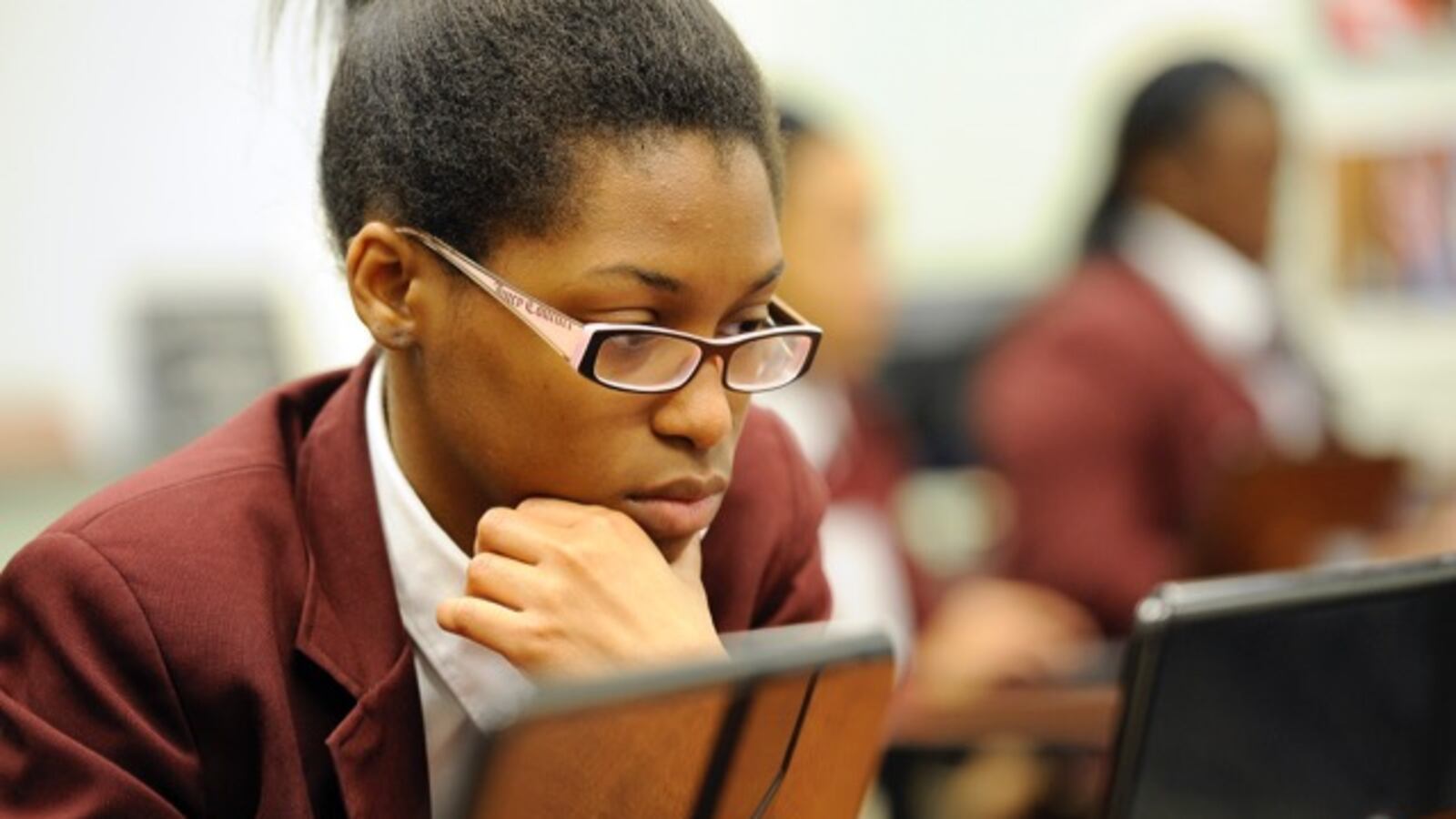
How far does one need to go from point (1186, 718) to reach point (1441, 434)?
3420 mm

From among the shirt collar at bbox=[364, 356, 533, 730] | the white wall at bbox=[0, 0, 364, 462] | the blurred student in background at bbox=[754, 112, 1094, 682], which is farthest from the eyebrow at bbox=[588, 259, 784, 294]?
the white wall at bbox=[0, 0, 364, 462]

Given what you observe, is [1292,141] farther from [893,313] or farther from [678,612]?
[678,612]

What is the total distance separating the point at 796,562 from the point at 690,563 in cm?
20

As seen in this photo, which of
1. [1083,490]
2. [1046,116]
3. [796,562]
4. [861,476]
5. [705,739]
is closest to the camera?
[705,739]

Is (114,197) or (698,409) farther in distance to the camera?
(114,197)

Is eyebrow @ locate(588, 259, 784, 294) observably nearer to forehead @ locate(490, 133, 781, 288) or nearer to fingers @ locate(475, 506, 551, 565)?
forehead @ locate(490, 133, 781, 288)

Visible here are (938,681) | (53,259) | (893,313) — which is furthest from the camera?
(893,313)

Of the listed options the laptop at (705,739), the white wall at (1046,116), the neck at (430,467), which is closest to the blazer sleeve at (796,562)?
the neck at (430,467)

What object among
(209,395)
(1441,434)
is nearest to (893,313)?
(1441,434)

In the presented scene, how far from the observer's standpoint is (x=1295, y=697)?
1.23 metres

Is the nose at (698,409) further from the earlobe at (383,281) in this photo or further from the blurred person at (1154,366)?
the blurred person at (1154,366)

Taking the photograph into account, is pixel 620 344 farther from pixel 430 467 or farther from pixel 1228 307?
pixel 1228 307

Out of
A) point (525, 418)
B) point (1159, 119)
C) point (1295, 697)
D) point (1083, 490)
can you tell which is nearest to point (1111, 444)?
point (1083, 490)

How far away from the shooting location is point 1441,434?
14.3ft
